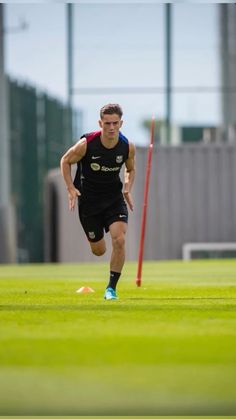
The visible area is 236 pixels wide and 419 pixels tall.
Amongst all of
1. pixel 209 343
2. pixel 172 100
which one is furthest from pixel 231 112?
pixel 209 343

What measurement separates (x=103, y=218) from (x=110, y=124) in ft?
4.01

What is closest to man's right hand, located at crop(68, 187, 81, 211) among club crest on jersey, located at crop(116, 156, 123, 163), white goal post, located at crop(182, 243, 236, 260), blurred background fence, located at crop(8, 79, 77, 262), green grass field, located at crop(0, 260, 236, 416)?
club crest on jersey, located at crop(116, 156, 123, 163)

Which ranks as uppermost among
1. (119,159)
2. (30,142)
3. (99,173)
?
(119,159)

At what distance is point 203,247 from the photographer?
32250mm

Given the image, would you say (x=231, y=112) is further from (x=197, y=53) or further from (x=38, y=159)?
(x=38, y=159)

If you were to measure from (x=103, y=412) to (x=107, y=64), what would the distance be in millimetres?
29915

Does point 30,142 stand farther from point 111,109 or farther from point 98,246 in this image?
point 111,109

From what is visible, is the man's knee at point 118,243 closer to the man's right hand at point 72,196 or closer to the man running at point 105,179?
the man running at point 105,179

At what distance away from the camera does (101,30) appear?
3500 cm

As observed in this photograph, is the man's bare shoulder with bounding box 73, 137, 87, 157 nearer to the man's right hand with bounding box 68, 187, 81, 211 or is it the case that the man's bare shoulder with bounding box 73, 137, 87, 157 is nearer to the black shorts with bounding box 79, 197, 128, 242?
the man's right hand with bounding box 68, 187, 81, 211

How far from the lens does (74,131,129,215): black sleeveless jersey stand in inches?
446

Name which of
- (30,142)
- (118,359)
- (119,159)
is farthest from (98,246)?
(30,142)

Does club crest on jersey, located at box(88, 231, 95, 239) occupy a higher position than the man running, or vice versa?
the man running

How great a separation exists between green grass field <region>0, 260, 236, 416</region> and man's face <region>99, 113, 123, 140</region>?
→ 5.35 ft
